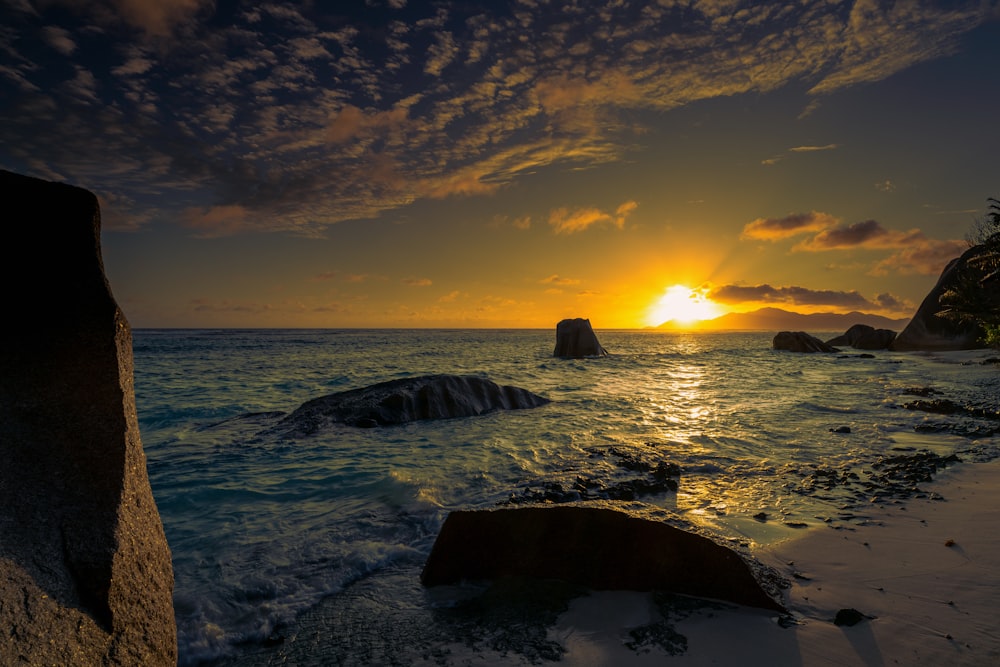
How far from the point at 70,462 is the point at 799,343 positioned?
197 feet

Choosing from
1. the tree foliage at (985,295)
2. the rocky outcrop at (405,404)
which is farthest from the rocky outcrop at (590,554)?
the tree foliage at (985,295)

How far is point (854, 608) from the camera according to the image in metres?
3.98

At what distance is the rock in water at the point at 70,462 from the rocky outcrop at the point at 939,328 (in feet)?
197

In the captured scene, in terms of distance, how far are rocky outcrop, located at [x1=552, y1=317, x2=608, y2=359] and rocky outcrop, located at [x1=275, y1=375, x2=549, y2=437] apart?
29.4m

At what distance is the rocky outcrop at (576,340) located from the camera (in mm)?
45125

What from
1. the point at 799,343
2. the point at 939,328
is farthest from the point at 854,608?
the point at 939,328

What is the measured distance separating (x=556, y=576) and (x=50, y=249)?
528 centimetres

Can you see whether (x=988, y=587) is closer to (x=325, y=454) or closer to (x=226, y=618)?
(x=226, y=618)

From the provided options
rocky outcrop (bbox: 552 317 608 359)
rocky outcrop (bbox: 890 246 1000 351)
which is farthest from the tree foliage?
rocky outcrop (bbox: 552 317 608 359)

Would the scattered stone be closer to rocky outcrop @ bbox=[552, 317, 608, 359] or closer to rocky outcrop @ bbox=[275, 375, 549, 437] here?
rocky outcrop @ bbox=[275, 375, 549, 437]

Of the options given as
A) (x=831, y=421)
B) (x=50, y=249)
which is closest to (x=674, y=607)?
(x=50, y=249)

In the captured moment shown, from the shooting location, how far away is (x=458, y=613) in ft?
14.0

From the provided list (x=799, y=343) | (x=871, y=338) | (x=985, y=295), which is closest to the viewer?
(x=985, y=295)

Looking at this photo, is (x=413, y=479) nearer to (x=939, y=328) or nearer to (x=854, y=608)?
(x=854, y=608)
